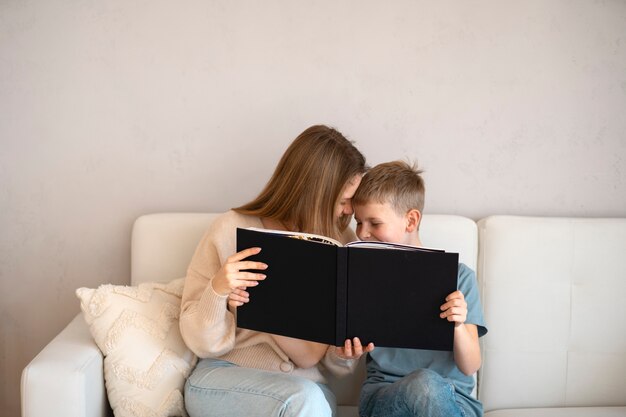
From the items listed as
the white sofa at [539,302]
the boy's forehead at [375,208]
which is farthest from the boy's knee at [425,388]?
the white sofa at [539,302]

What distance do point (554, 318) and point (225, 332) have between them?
3.29 ft

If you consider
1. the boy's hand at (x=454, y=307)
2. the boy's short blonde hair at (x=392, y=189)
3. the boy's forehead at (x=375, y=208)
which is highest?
the boy's short blonde hair at (x=392, y=189)

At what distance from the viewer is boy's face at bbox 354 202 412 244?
1.89 metres

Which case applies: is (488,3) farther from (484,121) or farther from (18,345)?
(18,345)

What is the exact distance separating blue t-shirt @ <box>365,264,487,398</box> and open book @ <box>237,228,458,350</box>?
246 mm

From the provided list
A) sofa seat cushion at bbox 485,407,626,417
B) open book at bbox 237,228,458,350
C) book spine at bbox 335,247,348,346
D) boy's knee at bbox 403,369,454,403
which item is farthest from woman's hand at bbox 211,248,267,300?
sofa seat cushion at bbox 485,407,626,417

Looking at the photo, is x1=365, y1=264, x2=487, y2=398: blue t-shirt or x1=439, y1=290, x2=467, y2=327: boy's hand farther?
x1=365, y1=264, x2=487, y2=398: blue t-shirt

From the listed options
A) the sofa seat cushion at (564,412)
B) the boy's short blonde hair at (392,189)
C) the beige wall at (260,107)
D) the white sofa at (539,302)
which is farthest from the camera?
the beige wall at (260,107)

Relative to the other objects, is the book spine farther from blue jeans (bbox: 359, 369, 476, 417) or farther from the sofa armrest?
the sofa armrest

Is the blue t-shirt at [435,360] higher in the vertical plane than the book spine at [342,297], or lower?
lower

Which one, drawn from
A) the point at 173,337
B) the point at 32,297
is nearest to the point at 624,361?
the point at 173,337

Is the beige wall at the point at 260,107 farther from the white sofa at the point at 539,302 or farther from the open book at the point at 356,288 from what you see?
the open book at the point at 356,288

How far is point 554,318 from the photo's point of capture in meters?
2.20

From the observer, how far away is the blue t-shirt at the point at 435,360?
190cm
